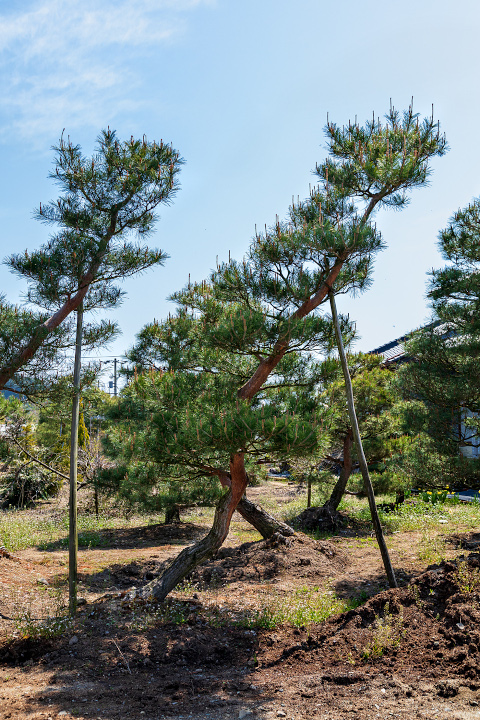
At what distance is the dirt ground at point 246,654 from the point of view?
3.03 meters

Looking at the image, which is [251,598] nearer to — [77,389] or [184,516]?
[77,389]

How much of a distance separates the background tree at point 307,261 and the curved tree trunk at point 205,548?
0.01 meters

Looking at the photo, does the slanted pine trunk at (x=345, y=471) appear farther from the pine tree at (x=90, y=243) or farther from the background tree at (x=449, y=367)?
the pine tree at (x=90, y=243)

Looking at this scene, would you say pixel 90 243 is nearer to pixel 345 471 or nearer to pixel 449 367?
→ pixel 449 367

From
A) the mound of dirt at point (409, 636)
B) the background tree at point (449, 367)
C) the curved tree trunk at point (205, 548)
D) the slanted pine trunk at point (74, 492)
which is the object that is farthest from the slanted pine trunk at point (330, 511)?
the slanted pine trunk at point (74, 492)

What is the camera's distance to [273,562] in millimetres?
6469

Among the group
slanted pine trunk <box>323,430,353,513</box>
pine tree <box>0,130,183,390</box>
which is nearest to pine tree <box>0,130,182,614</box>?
pine tree <box>0,130,183,390</box>

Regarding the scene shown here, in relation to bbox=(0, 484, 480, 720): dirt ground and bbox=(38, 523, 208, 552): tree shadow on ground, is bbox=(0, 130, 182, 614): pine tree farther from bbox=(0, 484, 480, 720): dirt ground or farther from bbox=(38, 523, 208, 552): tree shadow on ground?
bbox=(38, 523, 208, 552): tree shadow on ground

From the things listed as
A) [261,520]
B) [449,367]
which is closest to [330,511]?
[261,520]

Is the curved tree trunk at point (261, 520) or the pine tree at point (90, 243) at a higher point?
the pine tree at point (90, 243)

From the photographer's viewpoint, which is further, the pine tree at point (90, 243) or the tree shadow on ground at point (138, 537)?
the tree shadow on ground at point (138, 537)

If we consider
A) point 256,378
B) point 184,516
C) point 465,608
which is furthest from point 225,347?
point 184,516

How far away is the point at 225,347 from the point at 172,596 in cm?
271

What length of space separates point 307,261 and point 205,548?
323 centimetres
